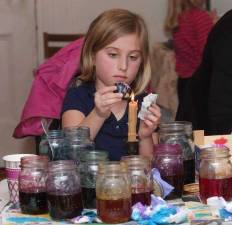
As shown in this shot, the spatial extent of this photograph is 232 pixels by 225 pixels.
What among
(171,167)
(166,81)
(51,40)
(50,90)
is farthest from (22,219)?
(51,40)

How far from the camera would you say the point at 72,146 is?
1.48 metres

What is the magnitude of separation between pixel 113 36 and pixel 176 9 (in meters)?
2.43

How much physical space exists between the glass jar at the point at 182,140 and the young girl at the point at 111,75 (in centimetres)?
17

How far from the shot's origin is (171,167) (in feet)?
4.67

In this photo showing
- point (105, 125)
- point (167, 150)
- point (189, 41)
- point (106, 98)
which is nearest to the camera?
point (167, 150)

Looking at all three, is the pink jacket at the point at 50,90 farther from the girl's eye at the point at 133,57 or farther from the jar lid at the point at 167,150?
the jar lid at the point at 167,150

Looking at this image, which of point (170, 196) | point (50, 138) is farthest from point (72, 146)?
point (170, 196)

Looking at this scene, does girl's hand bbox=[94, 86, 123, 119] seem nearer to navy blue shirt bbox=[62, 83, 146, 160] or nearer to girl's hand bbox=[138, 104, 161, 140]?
girl's hand bbox=[138, 104, 161, 140]

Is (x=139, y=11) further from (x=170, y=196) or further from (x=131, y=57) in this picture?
(x=170, y=196)

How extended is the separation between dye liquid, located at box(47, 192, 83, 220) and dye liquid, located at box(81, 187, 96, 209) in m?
0.04

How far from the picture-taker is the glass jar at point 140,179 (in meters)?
1.30

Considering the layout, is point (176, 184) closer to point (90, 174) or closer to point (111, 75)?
point (90, 174)

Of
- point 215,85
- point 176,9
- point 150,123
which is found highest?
point 176,9

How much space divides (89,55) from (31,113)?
0.43 meters
